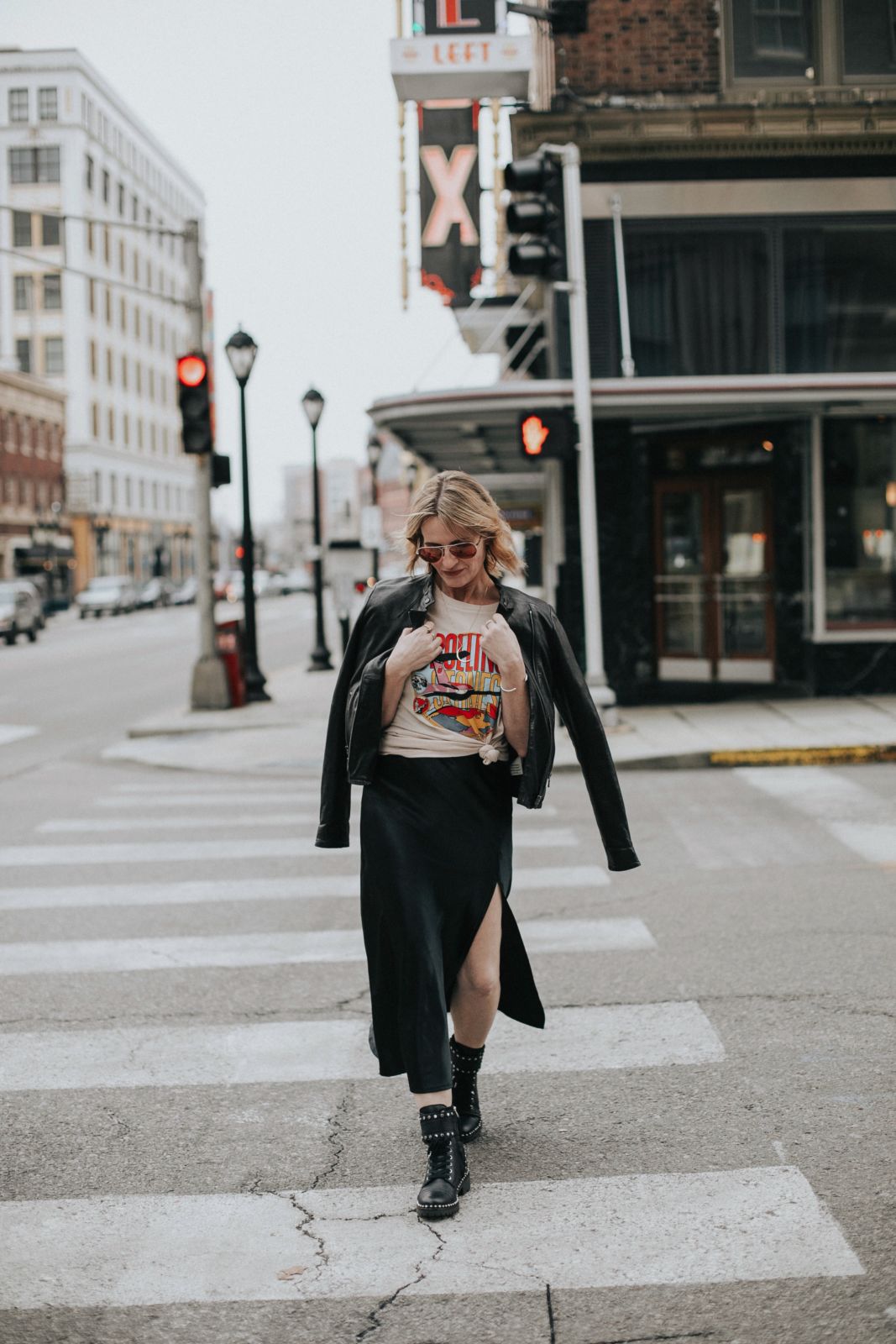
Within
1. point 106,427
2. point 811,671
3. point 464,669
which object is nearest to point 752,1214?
point 464,669

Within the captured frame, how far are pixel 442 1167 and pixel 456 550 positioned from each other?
63.9 inches

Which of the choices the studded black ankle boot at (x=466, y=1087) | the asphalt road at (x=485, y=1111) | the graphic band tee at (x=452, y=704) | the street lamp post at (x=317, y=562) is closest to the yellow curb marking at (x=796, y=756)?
the asphalt road at (x=485, y=1111)

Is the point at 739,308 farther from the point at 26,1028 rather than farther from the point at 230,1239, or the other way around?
the point at 230,1239

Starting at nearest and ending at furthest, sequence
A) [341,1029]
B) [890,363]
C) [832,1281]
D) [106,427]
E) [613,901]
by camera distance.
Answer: [832,1281] → [341,1029] → [613,901] → [890,363] → [106,427]

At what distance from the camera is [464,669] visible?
12.8 feet

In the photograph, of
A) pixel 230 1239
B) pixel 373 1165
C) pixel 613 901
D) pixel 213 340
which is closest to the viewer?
pixel 230 1239

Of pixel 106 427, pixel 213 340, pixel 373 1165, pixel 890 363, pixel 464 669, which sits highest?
pixel 213 340

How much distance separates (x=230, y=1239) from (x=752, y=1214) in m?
1.33


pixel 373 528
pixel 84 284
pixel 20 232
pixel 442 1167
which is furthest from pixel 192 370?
pixel 84 284

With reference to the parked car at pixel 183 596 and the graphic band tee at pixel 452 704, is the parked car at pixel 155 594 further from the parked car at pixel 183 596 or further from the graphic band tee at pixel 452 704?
the graphic band tee at pixel 452 704

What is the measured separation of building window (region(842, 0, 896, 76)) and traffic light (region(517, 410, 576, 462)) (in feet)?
19.0

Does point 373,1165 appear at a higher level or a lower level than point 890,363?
lower

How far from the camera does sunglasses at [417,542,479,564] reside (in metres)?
3.87

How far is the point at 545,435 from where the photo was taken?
13.7 m
